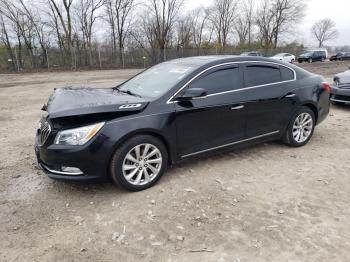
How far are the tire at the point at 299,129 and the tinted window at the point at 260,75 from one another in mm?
719

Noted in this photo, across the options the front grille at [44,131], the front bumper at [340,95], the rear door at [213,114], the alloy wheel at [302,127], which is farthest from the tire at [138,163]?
the front bumper at [340,95]

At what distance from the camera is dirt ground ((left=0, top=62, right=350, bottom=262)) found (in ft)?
8.46

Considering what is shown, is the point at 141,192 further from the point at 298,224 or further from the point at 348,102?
the point at 348,102

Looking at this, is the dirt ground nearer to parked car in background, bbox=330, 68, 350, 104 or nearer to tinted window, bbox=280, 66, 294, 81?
tinted window, bbox=280, 66, 294, 81

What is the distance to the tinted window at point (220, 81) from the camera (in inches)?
155

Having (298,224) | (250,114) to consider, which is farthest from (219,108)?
(298,224)

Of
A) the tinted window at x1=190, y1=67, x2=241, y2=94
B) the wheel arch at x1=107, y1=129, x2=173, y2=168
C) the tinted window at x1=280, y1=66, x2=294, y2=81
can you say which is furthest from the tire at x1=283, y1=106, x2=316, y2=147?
the wheel arch at x1=107, y1=129, x2=173, y2=168

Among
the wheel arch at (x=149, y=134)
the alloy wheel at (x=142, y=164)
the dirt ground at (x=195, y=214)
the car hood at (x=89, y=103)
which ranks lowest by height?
the dirt ground at (x=195, y=214)

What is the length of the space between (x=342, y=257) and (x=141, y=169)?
2.17 meters

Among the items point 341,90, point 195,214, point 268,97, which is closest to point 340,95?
point 341,90

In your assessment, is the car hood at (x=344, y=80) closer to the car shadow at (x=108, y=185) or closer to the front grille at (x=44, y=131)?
the car shadow at (x=108, y=185)

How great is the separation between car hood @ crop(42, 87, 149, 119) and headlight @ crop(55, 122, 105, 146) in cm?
17

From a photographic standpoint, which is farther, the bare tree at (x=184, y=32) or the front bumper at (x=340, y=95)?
the bare tree at (x=184, y=32)

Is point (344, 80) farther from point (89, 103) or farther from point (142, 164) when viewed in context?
point (89, 103)
